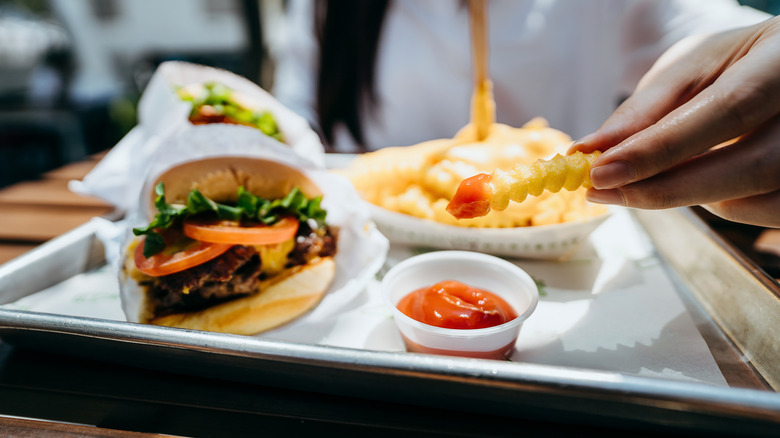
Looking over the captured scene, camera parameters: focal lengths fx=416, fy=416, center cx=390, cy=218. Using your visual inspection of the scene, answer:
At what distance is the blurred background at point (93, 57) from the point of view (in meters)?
5.25

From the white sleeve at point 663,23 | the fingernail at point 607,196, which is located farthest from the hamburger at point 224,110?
the white sleeve at point 663,23

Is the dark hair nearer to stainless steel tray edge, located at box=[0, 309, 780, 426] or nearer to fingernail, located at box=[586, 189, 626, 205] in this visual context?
fingernail, located at box=[586, 189, 626, 205]

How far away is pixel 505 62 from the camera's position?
9.34ft

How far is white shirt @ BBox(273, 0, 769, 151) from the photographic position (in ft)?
8.79

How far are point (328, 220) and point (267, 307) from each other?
0.44m

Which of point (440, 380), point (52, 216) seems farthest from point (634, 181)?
point (52, 216)

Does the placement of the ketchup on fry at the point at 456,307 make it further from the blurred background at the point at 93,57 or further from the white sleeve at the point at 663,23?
the blurred background at the point at 93,57

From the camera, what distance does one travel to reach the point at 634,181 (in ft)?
2.86

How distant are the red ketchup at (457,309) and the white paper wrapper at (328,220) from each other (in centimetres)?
31

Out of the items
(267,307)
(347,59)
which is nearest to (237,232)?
(267,307)

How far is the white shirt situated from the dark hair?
102 millimetres

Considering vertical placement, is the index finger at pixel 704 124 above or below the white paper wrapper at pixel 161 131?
above

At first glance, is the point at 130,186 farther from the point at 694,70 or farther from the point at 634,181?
the point at 694,70

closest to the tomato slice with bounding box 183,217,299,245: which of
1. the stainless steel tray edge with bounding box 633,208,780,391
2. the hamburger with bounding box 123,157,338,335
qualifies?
the hamburger with bounding box 123,157,338,335
